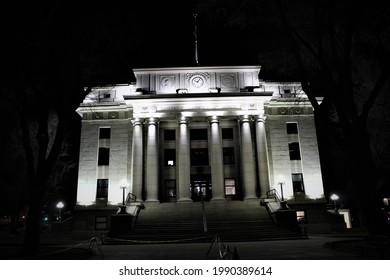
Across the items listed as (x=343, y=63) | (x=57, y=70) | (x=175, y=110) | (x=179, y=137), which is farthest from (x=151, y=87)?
(x=343, y=63)

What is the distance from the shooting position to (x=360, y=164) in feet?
44.3

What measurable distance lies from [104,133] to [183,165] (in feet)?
36.4

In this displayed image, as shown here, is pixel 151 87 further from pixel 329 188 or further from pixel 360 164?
pixel 329 188

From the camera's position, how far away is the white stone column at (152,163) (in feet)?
107

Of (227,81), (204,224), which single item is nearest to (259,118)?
(227,81)

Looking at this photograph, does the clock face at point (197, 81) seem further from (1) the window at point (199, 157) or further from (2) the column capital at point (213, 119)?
(1) the window at point (199, 157)

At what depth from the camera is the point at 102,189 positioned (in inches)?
1393

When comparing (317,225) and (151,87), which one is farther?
(151,87)

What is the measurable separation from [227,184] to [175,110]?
35.3 ft

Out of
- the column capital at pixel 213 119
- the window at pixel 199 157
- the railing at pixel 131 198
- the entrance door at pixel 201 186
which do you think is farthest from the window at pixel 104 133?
the column capital at pixel 213 119

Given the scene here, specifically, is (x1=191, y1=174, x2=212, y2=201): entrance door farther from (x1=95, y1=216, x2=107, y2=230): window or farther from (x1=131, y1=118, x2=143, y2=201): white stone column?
(x1=95, y1=216, x2=107, y2=230): window

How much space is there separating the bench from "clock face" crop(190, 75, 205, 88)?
27.3 metres

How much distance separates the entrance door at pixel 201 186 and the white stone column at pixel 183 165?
3940 millimetres

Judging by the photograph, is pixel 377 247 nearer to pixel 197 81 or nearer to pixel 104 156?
pixel 197 81
